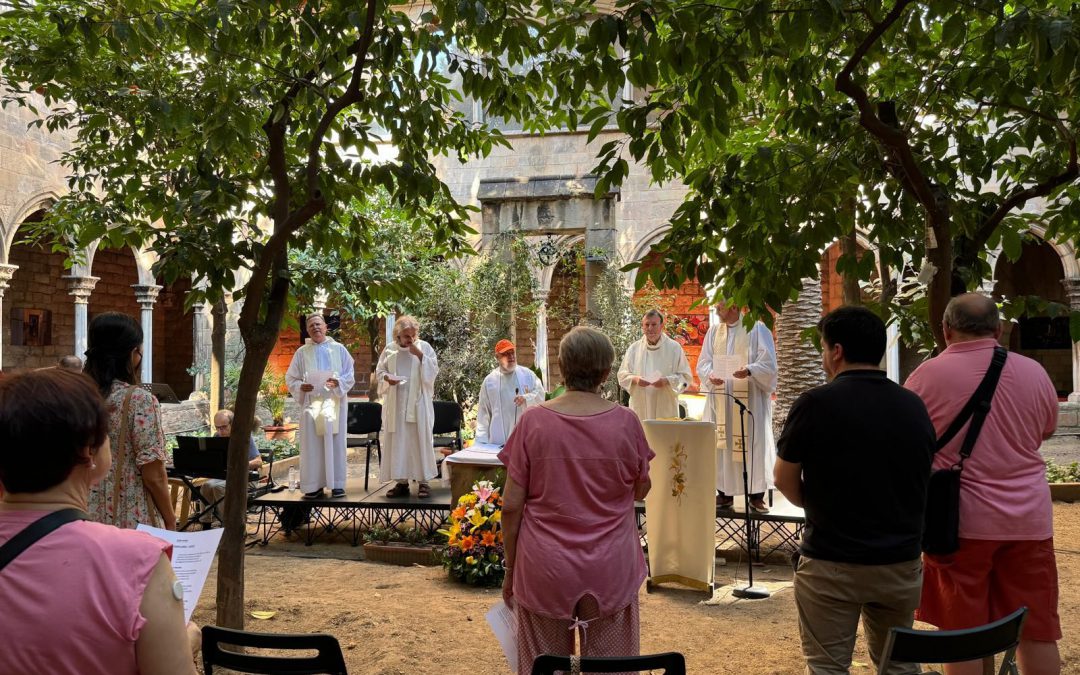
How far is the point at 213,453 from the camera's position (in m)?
6.94

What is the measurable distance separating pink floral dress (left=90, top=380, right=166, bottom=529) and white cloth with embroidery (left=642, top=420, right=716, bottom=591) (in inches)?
143

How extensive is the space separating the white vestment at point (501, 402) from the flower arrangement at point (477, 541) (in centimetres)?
218

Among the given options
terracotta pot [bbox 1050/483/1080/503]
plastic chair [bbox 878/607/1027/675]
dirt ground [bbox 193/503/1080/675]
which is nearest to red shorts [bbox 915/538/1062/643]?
plastic chair [bbox 878/607/1027/675]

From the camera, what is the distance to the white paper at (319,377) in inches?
340

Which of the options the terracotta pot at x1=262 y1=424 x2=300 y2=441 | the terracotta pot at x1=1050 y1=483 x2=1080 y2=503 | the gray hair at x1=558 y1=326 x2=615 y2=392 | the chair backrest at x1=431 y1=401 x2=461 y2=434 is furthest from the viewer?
the terracotta pot at x1=262 y1=424 x2=300 y2=441

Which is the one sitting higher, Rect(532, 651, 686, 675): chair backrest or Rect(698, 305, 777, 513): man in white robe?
Rect(698, 305, 777, 513): man in white robe

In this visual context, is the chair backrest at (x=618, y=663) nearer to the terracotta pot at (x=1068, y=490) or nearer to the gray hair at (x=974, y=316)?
the gray hair at (x=974, y=316)

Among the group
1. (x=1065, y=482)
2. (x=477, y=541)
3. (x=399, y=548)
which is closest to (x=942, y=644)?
(x=477, y=541)

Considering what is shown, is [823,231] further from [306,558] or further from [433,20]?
[306,558]

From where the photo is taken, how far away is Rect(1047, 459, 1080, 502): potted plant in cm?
930

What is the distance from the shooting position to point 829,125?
4086mm

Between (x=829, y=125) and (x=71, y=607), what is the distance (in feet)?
12.4

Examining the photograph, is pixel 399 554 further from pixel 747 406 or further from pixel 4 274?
pixel 4 274

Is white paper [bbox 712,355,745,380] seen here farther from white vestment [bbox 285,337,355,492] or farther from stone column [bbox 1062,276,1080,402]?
stone column [bbox 1062,276,1080,402]
